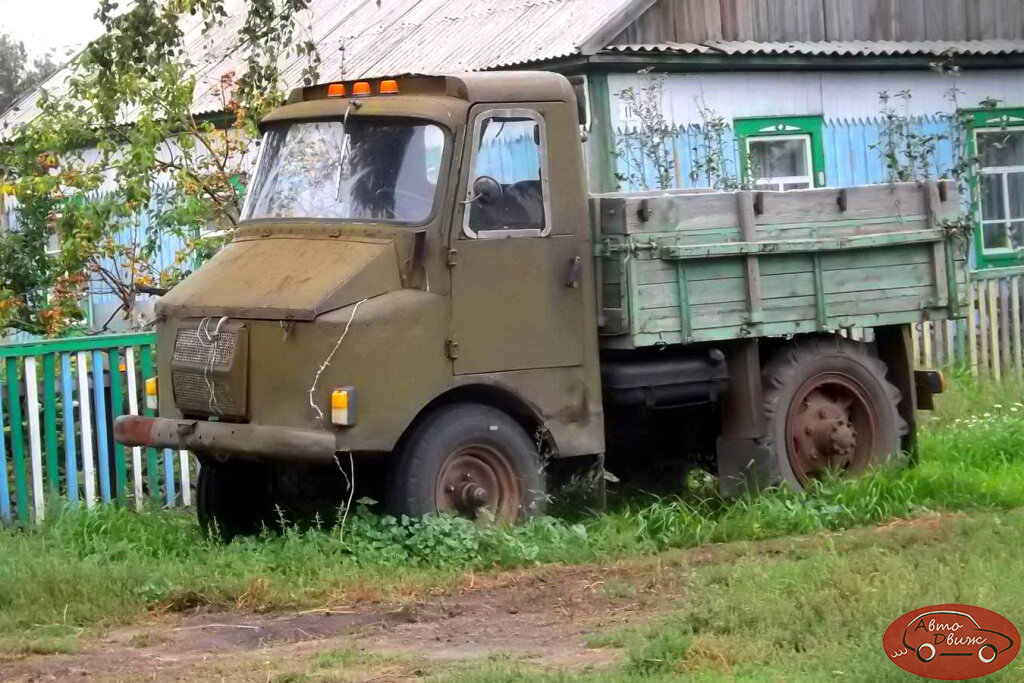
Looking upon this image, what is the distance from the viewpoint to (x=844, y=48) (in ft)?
53.0

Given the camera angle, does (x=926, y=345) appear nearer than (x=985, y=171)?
Yes

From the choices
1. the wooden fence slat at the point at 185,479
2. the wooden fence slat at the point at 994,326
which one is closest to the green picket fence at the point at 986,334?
the wooden fence slat at the point at 994,326

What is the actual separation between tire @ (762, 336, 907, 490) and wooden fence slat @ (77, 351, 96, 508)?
13.0ft

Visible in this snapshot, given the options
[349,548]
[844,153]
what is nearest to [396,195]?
[349,548]

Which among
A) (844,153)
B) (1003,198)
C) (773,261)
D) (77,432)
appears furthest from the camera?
(1003,198)

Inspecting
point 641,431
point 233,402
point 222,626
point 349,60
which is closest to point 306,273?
point 233,402

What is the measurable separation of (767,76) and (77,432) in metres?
8.62

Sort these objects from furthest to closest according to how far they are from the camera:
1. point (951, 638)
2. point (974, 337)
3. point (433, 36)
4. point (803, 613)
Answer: point (433, 36), point (974, 337), point (803, 613), point (951, 638)

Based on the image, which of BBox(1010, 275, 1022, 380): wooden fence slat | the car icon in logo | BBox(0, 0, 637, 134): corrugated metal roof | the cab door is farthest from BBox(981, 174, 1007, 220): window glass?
the car icon in logo

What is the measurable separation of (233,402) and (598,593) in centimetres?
207

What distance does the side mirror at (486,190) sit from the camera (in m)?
8.20

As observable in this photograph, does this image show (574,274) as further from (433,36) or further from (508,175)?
(433,36)

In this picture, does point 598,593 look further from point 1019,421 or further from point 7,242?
point 7,242

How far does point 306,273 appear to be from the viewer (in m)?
7.89
